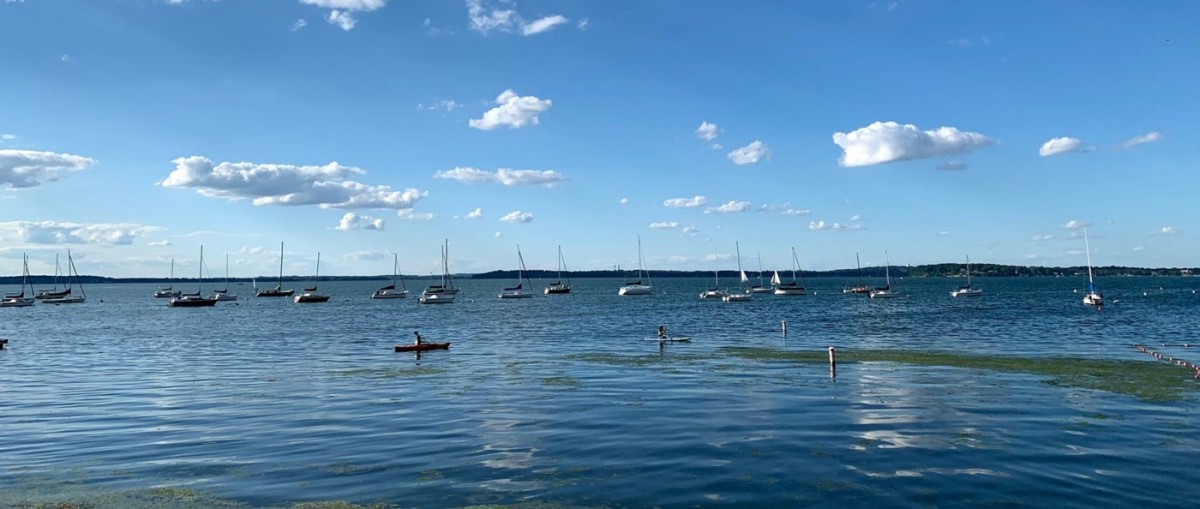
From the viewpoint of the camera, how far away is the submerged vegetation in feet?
121

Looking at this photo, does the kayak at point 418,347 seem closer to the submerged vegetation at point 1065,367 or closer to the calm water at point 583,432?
the calm water at point 583,432

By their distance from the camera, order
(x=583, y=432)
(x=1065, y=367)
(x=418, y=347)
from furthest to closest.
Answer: (x=418, y=347)
(x=1065, y=367)
(x=583, y=432)

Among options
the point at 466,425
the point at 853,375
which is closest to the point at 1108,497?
the point at 466,425

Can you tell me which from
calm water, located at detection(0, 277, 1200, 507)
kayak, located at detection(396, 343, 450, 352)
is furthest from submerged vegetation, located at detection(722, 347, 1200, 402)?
kayak, located at detection(396, 343, 450, 352)

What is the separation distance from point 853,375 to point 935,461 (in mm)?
20542

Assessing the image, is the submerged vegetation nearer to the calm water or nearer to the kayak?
the calm water

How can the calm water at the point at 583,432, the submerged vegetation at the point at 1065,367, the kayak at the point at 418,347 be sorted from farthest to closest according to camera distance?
1. the kayak at the point at 418,347
2. the submerged vegetation at the point at 1065,367
3. the calm water at the point at 583,432

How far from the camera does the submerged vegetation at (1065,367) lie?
36.9 m

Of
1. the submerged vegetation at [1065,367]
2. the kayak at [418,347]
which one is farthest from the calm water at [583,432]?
the kayak at [418,347]

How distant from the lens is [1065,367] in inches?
1815

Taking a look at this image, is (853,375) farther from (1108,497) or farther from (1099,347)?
(1099,347)

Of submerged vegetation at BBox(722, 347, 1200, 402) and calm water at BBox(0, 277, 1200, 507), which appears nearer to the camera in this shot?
calm water at BBox(0, 277, 1200, 507)

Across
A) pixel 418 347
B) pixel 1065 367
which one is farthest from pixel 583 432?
pixel 418 347

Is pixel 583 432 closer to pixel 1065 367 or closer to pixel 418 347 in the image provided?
pixel 1065 367
